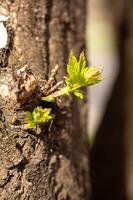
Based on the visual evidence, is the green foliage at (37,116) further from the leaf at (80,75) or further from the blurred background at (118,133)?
the blurred background at (118,133)

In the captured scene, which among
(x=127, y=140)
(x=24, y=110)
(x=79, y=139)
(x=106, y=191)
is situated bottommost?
(x=106, y=191)

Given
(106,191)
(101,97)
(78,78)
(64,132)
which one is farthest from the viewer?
(101,97)

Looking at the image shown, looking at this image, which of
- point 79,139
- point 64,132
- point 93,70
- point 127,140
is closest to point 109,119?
point 127,140

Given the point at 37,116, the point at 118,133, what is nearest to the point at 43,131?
the point at 37,116

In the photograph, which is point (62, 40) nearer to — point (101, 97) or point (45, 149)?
point (45, 149)

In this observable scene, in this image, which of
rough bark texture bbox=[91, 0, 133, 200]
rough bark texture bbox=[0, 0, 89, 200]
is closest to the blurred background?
rough bark texture bbox=[91, 0, 133, 200]

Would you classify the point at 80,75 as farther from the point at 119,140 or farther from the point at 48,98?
the point at 119,140

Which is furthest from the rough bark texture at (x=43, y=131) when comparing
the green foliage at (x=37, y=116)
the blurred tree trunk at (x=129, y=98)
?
the blurred tree trunk at (x=129, y=98)
